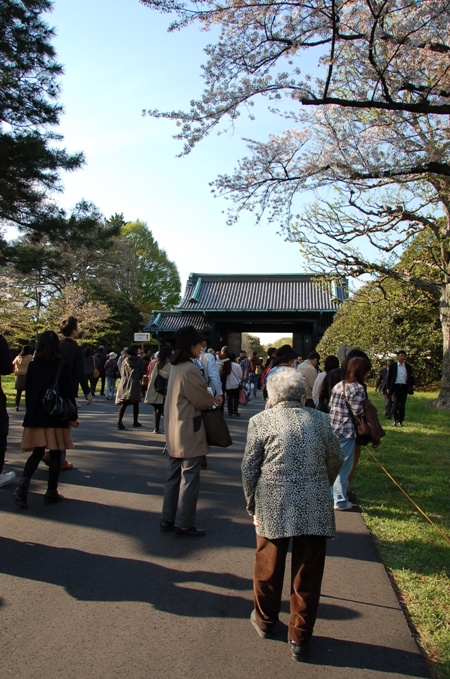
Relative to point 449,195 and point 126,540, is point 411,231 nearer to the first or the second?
point 449,195

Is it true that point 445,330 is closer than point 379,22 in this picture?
No

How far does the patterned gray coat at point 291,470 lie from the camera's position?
3.04 m

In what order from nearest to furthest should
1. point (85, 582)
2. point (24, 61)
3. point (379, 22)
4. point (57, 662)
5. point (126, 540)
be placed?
point (57, 662) → point (85, 582) → point (126, 540) → point (379, 22) → point (24, 61)

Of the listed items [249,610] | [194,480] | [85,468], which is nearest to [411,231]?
[85,468]

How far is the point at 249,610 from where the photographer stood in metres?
3.50

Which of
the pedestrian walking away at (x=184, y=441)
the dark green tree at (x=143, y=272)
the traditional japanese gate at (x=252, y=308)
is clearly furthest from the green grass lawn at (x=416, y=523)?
the dark green tree at (x=143, y=272)

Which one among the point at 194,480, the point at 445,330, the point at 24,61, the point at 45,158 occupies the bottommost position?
the point at 194,480

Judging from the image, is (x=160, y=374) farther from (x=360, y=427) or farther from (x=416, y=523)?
(x=416, y=523)

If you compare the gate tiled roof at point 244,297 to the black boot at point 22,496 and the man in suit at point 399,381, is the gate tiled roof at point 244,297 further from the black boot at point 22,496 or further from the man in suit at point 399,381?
the black boot at point 22,496

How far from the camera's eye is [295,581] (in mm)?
3047

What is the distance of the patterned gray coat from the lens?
9.98 ft

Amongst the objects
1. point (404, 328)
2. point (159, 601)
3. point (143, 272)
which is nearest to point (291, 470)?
point (159, 601)

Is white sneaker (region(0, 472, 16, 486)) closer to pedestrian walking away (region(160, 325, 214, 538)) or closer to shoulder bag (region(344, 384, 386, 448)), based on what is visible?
pedestrian walking away (region(160, 325, 214, 538))

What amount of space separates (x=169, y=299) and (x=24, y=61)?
153 ft
